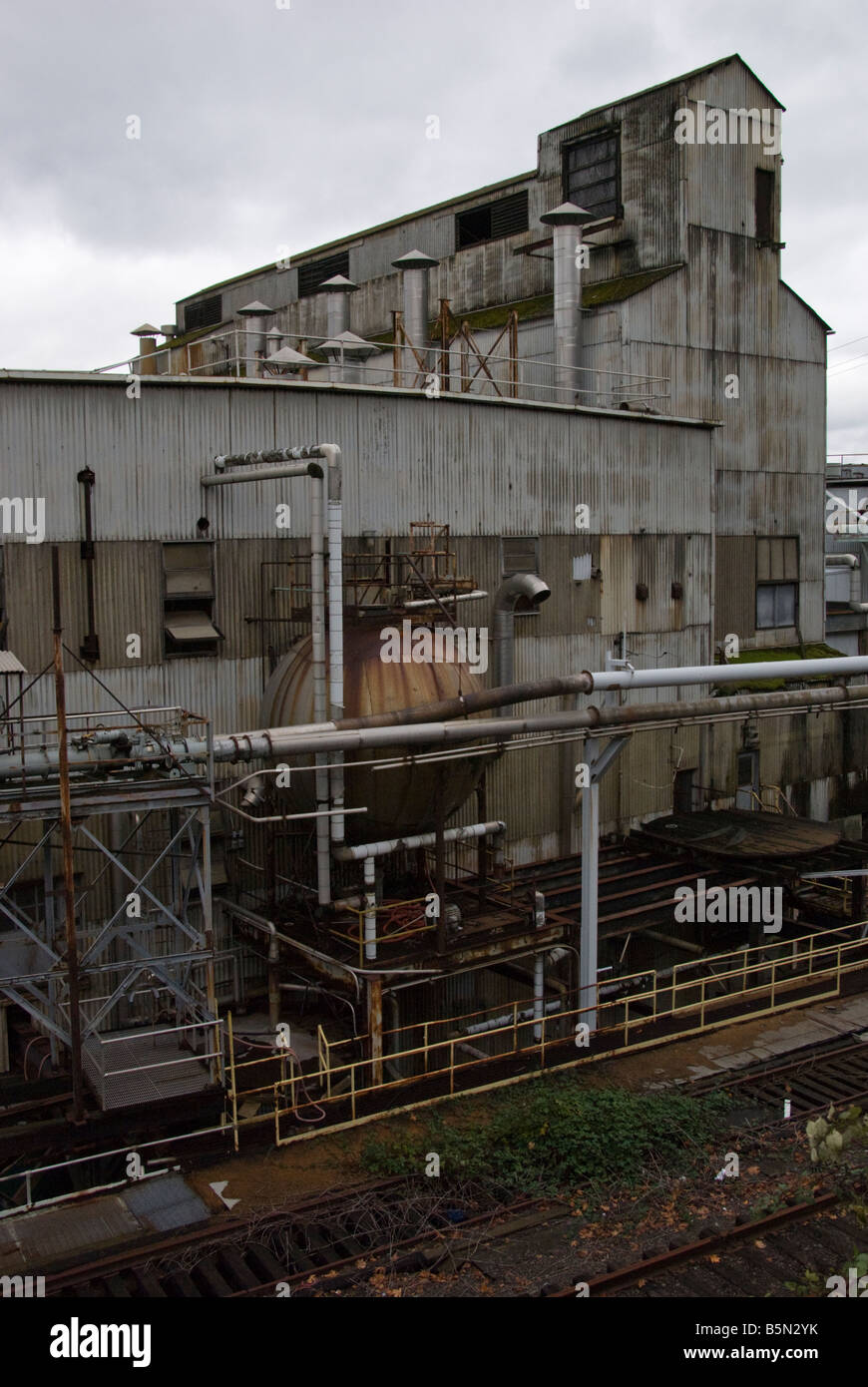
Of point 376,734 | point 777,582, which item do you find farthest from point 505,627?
A: point 777,582

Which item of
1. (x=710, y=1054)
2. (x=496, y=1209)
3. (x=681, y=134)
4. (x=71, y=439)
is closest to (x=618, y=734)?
(x=710, y=1054)

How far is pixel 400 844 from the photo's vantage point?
18.2 m

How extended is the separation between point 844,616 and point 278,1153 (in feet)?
84.8

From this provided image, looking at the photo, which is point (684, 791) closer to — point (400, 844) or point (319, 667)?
point (400, 844)

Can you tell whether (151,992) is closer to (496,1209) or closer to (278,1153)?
(278,1153)

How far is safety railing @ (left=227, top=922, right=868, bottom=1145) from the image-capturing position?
16.3 meters

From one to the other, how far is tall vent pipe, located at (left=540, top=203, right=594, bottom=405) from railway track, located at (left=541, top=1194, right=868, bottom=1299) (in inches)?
774

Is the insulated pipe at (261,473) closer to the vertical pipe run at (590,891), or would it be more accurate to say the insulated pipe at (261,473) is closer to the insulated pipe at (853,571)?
the vertical pipe run at (590,891)

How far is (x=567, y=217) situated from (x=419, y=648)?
14642 millimetres

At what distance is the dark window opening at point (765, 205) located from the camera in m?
30.3

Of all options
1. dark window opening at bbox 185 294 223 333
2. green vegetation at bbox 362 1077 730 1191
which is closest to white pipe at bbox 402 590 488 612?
green vegetation at bbox 362 1077 730 1191

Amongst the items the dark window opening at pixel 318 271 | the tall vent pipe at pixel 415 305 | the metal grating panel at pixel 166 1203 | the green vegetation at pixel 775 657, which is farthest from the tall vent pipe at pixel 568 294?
the metal grating panel at pixel 166 1203

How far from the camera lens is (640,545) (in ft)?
83.3

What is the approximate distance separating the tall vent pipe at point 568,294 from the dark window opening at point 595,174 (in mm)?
1700
